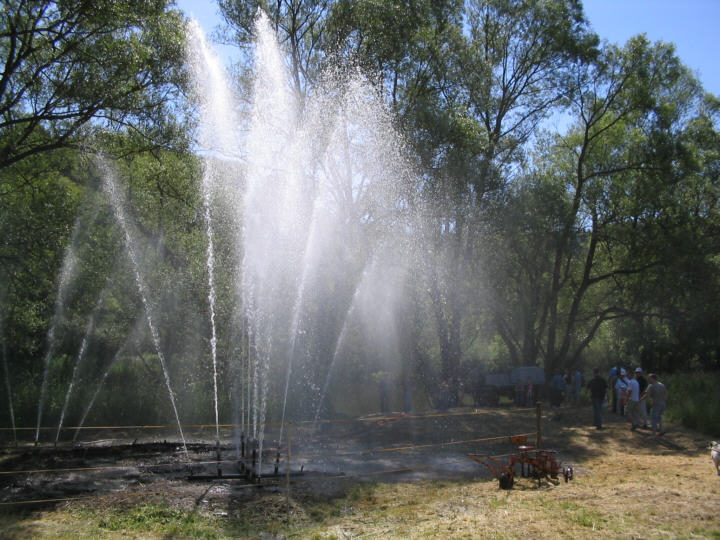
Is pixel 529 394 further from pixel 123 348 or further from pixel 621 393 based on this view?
pixel 123 348

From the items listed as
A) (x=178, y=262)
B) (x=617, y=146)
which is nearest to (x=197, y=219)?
(x=178, y=262)

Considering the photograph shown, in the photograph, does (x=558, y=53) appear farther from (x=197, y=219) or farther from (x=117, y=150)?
(x=117, y=150)

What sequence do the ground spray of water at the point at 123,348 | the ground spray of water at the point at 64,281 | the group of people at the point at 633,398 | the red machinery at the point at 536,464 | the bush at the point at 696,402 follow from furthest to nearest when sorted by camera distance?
the ground spray of water at the point at 123,348, the ground spray of water at the point at 64,281, the bush at the point at 696,402, the group of people at the point at 633,398, the red machinery at the point at 536,464

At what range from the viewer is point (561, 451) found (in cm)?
1312

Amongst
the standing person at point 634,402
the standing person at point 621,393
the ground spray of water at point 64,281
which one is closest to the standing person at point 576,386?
the standing person at point 621,393

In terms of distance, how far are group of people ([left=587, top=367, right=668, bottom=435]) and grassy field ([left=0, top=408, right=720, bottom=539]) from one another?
11.2 ft

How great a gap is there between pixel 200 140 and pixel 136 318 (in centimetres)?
780

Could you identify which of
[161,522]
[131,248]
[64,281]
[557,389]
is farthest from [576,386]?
[64,281]

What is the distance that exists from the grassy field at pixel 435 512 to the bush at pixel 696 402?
16.5 feet

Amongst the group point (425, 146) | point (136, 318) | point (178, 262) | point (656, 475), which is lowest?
point (656, 475)

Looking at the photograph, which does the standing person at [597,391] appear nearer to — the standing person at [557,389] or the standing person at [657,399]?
the standing person at [657,399]

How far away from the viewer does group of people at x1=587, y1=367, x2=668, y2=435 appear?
13.9 m

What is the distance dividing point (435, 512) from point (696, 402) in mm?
12055

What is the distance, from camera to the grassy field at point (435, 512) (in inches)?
280
